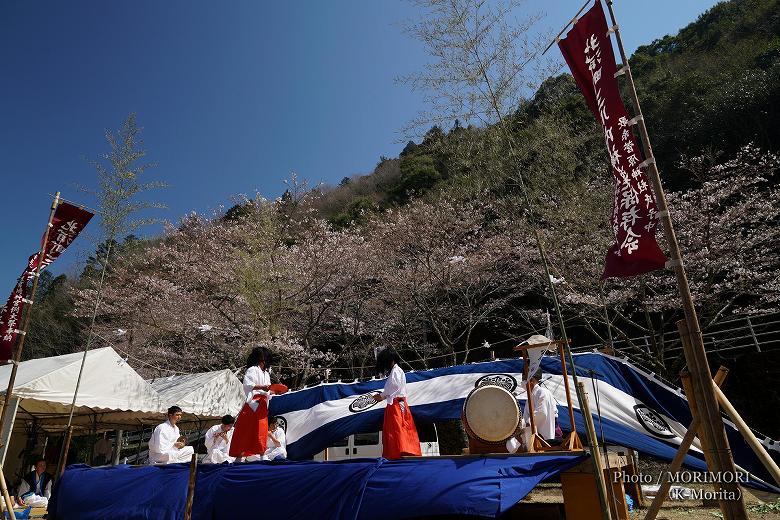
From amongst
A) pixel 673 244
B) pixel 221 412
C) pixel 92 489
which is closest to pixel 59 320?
pixel 221 412

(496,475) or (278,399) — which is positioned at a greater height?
(278,399)

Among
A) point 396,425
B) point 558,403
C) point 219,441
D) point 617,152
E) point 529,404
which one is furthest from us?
point 219,441

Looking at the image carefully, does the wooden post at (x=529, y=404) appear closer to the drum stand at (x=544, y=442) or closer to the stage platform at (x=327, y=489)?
the drum stand at (x=544, y=442)

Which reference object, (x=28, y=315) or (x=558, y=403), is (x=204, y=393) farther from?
(x=558, y=403)

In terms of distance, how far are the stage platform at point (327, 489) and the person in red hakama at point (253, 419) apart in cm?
107

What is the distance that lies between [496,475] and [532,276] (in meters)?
12.9

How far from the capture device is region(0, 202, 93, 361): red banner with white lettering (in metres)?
5.86

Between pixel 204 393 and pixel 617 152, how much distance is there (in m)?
9.38

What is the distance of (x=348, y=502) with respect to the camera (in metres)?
3.62

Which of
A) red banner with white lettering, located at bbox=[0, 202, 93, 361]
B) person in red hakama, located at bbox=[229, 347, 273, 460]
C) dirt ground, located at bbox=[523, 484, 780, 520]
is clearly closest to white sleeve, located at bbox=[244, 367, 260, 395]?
person in red hakama, located at bbox=[229, 347, 273, 460]

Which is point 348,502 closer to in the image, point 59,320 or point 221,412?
point 221,412

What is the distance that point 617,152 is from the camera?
3.54 metres

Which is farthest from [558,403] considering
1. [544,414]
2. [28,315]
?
[28,315]

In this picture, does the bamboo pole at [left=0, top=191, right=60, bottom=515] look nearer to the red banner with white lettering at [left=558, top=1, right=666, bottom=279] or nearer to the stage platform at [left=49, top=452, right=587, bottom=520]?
the stage platform at [left=49, top=452, right=587, bottom=520]
